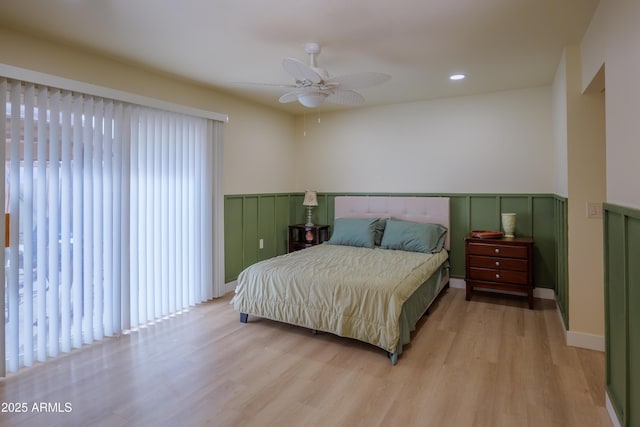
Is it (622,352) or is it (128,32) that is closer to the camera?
(622,352)

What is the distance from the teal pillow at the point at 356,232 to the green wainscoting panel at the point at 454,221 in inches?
24.7

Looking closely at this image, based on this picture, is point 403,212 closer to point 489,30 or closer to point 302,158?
point 302,158

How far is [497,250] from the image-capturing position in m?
3.91

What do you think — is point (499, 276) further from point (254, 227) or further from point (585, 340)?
point (254, 227)

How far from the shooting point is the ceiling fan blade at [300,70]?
7.95 ft

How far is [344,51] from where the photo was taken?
3.00 metres

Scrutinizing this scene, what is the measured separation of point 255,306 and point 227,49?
2.32 metres

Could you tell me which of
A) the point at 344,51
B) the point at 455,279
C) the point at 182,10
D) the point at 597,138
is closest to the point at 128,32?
the point at 182,10

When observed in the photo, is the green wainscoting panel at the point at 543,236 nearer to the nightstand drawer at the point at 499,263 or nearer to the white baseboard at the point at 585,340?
the nightstand drawer at the point at 499,263

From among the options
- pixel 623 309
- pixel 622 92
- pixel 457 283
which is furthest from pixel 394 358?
pixel 457 283

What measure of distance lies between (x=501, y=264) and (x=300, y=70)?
3016 millimetres

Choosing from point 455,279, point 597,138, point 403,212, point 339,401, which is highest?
point 597,138

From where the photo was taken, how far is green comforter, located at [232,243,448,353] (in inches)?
108

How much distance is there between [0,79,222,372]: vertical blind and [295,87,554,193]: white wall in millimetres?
1930
